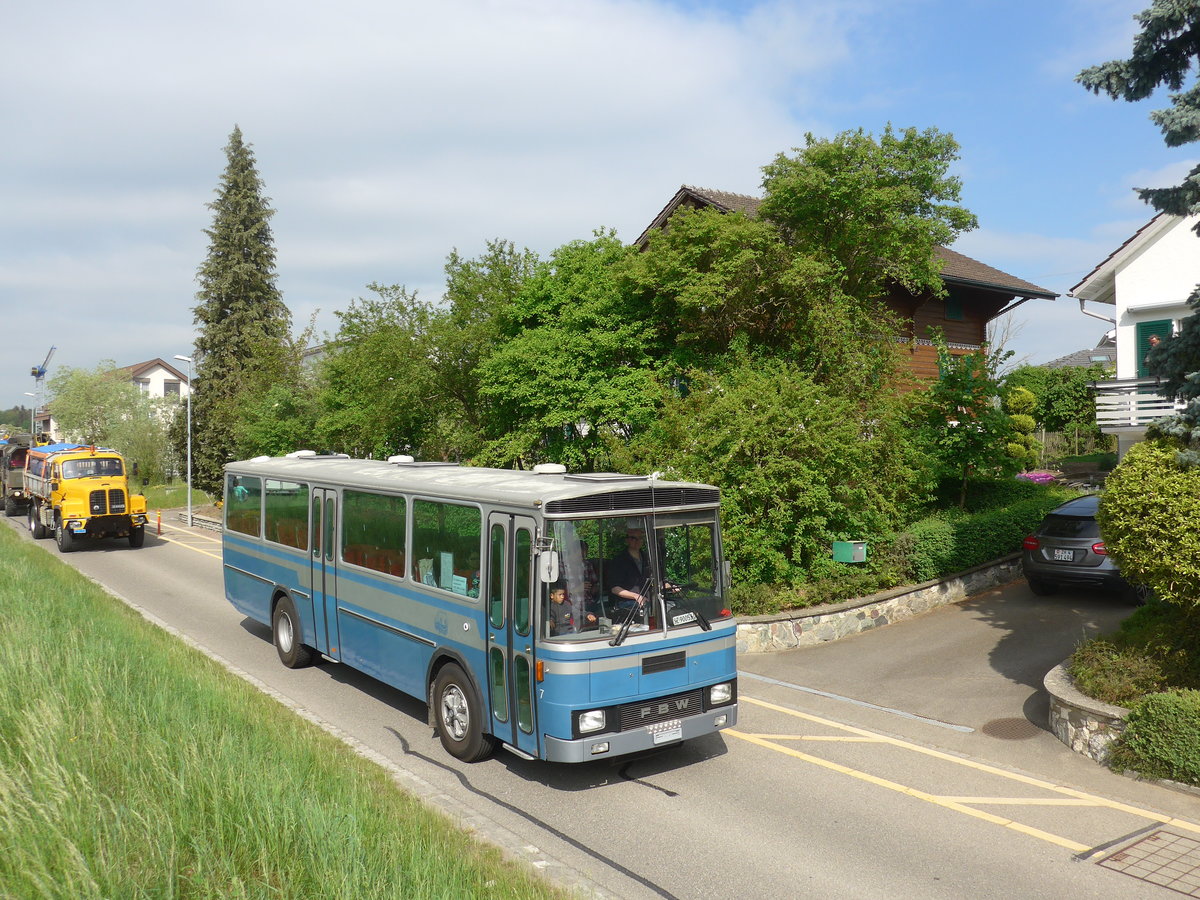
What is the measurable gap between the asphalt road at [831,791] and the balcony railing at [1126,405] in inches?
313

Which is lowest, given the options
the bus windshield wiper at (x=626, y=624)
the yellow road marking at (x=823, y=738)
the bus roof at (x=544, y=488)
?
the yellow road marking at (x=823, y=738)

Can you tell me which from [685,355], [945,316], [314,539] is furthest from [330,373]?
[945,316]

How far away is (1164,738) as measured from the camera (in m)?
8.02

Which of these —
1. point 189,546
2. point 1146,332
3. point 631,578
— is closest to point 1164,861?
point 631,578

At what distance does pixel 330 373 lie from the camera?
3038cm

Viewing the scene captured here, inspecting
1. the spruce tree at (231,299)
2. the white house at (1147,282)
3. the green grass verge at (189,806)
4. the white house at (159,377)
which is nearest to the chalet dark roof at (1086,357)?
the white house at (1147,282)

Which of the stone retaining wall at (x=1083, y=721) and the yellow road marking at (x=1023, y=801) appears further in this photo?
the stone retaining wall at (x=1083, y=721)

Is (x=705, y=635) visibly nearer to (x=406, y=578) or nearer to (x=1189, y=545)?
(x=406, y=578)

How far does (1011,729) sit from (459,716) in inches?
234

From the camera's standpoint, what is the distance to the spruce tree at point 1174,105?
9.01 metres

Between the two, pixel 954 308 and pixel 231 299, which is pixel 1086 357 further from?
pixel 231 299

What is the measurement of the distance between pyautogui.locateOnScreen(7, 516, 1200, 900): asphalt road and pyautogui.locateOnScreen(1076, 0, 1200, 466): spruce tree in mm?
3658

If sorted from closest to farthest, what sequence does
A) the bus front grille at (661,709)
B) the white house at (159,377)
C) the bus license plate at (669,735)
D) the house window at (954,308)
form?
the bus front grille at (661,709)
the bus license plate at (669,735)
the house window at (954,308)
the white house at (159,377)

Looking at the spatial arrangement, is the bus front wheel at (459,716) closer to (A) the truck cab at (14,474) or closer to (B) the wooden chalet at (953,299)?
(B) the wooden chalet at (953,299)
